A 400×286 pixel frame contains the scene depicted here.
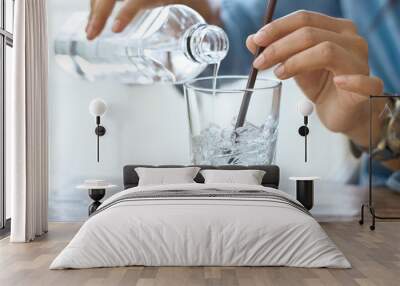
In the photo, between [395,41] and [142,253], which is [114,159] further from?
[395,41]

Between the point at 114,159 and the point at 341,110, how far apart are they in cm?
282

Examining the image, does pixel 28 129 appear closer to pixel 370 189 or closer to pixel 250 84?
pixel 250 84

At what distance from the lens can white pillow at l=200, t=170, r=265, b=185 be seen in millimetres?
6652

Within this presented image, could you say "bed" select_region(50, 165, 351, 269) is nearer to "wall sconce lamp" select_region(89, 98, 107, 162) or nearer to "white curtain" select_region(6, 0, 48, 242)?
"white curtain" select_region(6, 0, 48, 242)

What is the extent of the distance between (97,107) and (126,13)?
1196 mm

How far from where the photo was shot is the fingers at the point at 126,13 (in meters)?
7.30

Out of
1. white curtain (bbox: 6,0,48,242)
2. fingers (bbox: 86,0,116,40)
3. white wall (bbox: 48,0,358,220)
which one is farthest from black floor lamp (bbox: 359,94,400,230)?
white curtain (bbox: 6,0,48,242)

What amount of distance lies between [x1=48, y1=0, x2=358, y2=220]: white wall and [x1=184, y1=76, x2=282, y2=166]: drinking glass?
400 millimetres

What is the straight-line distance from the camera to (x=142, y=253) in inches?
180

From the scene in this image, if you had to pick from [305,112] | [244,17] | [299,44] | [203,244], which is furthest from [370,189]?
[203,244]

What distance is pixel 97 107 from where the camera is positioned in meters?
7.19

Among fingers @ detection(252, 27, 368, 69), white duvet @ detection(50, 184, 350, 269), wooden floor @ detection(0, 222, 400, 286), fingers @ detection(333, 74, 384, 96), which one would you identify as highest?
fingers @ detection(252, 27, 368, 69)

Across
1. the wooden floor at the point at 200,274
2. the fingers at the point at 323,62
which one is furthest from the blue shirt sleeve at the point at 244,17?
the wooden floor at the point at 200,274

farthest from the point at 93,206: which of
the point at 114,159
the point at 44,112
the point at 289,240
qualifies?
the point at 289,240
